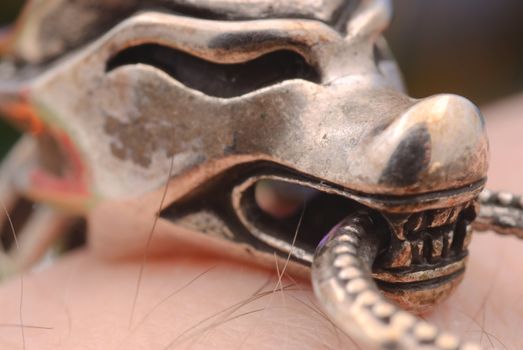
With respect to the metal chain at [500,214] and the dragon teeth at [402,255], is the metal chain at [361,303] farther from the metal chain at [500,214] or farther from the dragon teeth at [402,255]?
the metal chain at [500,214]

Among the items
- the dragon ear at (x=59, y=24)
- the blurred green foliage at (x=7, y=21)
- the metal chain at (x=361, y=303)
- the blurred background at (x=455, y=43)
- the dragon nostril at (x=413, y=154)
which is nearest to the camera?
the metal chain at (x=361, y=303)

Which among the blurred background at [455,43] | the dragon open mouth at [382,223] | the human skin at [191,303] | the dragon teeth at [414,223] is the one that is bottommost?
the blurred background at [455,43]

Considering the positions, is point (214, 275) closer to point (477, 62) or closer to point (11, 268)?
point (11, 268)

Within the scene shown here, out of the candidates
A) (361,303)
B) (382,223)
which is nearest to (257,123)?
(382,223)

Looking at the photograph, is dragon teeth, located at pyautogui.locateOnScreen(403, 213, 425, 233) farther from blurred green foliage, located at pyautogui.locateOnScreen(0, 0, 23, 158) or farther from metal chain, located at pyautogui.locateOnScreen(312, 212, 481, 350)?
blurred green foliage, located at pyautogui.locateOnScreen(0, 0, 23, 158)

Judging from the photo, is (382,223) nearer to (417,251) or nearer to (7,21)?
(417,251)

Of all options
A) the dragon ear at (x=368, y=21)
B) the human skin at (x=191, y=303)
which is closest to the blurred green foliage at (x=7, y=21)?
the human skin at (x=191, y=303)

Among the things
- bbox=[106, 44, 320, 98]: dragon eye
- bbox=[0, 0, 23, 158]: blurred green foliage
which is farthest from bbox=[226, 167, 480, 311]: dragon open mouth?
bbox=[0, 0, 23, 158]: blurred green foliage
